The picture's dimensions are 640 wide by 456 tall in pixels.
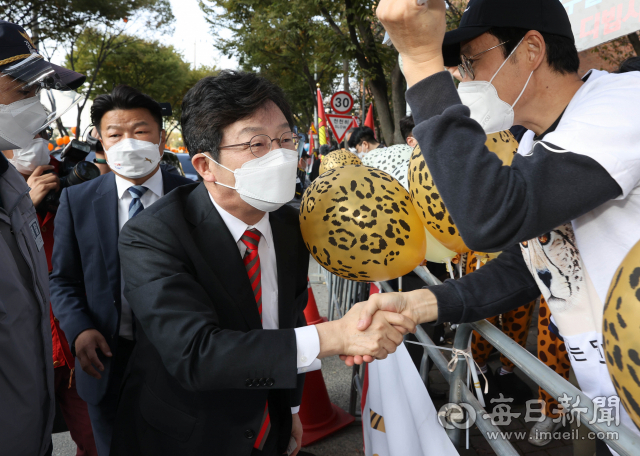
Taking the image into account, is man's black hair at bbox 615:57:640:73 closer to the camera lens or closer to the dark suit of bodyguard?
the dark suit of bodyguard

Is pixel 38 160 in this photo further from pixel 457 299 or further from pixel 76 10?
pixel 76 10

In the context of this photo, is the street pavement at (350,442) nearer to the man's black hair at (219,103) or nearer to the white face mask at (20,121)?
the man's black hair at (219,103)

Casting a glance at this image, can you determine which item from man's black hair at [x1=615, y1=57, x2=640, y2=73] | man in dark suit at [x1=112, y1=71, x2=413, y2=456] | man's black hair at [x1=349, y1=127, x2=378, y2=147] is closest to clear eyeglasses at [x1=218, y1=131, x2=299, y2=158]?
man in dark suit at [x1=112, y1=71, x2=413, y2=456]

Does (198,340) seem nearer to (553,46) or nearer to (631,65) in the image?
(553,46)

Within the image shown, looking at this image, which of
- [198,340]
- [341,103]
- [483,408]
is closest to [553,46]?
[483,408]

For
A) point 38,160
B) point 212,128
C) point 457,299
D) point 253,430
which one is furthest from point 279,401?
point 38,160

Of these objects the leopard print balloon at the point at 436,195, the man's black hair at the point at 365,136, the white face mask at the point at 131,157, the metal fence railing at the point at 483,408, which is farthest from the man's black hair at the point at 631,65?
the man's black hair at the point at 365,136

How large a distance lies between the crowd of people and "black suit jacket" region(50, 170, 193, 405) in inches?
0.6

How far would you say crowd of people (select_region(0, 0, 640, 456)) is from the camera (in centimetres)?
102

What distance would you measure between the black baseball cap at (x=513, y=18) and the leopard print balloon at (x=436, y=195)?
0.47m

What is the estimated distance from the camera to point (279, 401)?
6.31 ft

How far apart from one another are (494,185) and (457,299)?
0.63m

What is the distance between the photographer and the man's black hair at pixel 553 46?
4.38ft

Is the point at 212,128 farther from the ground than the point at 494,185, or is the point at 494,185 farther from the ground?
the point at 212,128
